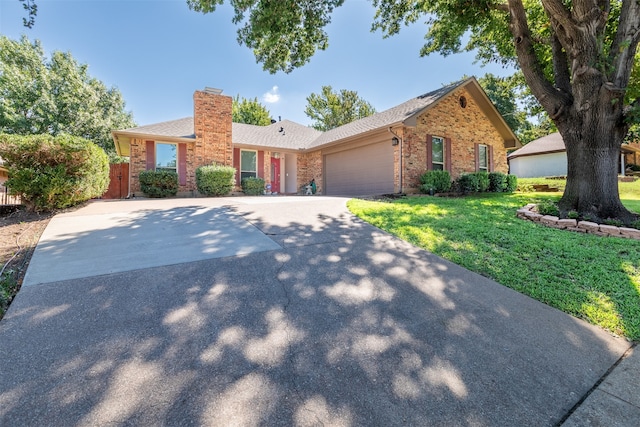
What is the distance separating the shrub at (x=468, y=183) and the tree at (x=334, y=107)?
22.5 meters

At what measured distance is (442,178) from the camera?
1196cm

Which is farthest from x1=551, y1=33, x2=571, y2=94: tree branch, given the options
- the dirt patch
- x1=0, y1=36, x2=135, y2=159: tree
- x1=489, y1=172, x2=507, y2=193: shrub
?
x1=0, y1=36, x2=135, y2=159: tree

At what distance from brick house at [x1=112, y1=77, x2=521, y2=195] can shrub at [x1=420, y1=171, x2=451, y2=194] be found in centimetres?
39

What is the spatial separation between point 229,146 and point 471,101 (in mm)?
12255

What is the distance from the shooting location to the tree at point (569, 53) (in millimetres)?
5961

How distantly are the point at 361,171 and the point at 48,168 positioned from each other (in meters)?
10.8

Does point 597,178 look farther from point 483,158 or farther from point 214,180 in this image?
point 214,180

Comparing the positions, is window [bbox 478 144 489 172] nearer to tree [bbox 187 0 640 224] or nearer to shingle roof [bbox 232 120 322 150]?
tree [bbox 187 0 640 224]

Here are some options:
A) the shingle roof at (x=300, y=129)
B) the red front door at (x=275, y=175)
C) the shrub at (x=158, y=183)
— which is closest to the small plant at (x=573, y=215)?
the shingle roof at (x=300, y=129)

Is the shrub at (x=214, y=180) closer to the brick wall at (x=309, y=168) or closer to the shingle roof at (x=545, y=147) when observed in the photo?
the brick wall at (x=309, y=168)

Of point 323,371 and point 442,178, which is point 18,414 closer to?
point 323,371

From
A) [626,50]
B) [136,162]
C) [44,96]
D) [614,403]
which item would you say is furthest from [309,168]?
[44,96]

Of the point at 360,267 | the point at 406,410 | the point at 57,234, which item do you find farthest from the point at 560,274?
the point at 57,234

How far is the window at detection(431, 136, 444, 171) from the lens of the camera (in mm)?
12805
